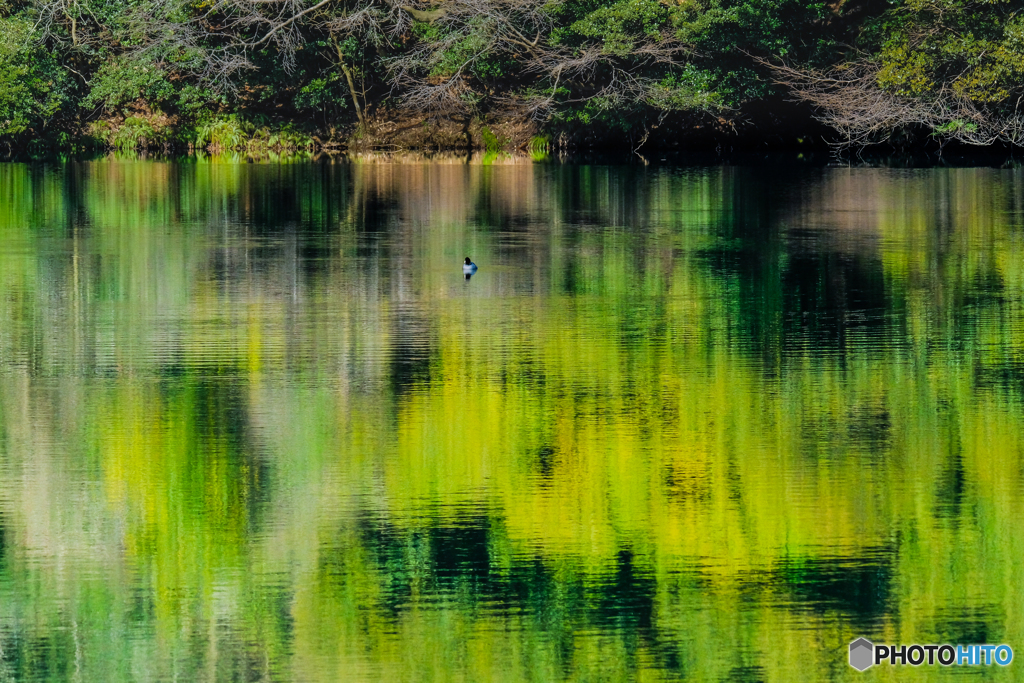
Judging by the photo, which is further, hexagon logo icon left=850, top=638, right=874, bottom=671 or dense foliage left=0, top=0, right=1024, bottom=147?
dense foliage left=0, top=0, right=1024, bottom=147

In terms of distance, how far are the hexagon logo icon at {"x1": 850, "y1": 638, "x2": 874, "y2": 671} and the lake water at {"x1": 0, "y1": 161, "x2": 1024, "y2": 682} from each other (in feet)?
0.21

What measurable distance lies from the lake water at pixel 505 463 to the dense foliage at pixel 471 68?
15.5 m

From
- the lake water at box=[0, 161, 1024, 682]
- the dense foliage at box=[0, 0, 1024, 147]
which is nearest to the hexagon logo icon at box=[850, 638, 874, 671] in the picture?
the lake water at box=[0, 161, 1024, 682]

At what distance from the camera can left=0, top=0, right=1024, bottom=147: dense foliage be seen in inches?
1179

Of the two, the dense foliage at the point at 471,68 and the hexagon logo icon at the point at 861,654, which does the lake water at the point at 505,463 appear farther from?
the dense foliage at the point at 471,68

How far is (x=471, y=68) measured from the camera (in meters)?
32.0

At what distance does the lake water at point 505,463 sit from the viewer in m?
5.29

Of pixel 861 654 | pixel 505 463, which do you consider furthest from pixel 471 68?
pixel 861 654

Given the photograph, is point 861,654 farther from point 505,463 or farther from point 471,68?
point 471,68

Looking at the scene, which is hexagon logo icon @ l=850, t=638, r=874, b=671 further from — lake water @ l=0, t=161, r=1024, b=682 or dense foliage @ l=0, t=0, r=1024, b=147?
dense foliage @ l=0, t=0, r=1024, b=147

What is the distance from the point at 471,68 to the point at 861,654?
1086 inches

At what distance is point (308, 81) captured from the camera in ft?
109

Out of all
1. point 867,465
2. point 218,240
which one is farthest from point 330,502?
point 218,240

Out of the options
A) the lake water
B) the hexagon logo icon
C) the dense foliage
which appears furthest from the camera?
the dense foliage
